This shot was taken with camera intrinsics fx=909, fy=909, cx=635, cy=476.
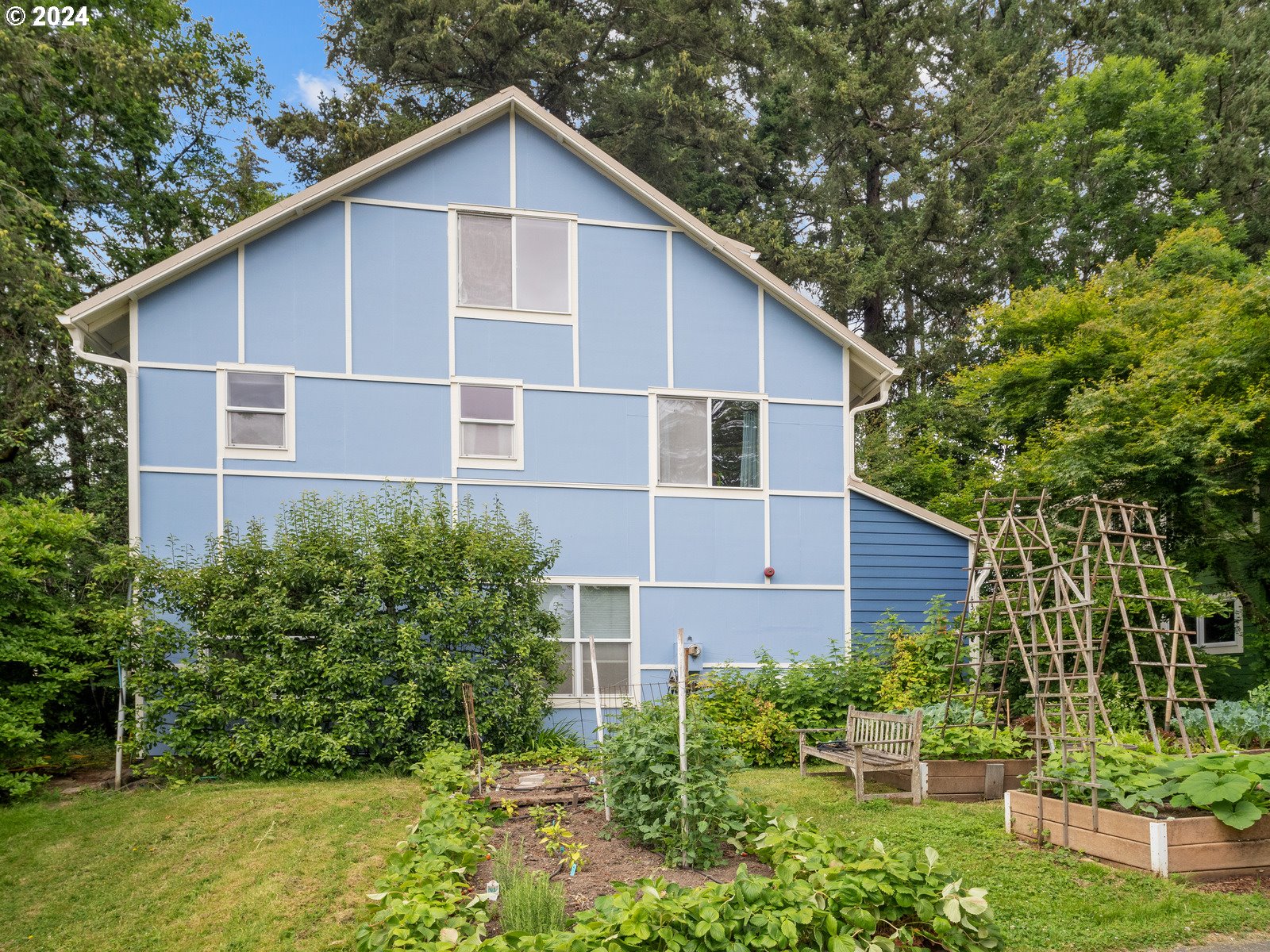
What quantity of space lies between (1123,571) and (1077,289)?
25.6 ft

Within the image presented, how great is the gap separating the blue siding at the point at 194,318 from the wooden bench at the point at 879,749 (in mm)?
8682

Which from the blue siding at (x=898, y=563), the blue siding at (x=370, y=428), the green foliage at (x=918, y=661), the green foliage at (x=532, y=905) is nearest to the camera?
the green foliage at (x=532, y=905)

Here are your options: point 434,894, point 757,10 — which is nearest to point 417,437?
point 434,894

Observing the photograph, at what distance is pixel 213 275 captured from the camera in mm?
11781

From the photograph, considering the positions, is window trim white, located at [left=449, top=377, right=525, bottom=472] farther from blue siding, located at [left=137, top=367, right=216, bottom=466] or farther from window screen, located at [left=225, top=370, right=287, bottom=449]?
blue siding, located at [left=137, top=367, right=216, bottom=466]

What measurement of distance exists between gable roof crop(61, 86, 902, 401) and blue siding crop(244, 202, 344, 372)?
0.75 ft

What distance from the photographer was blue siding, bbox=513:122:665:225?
12.9 m

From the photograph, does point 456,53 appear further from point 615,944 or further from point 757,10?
point 615,944

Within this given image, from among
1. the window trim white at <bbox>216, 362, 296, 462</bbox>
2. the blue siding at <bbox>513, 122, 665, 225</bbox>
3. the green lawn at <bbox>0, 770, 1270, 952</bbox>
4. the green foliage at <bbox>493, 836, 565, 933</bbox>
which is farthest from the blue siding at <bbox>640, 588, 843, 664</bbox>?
the green foliage at <bbox>493, 836, 565, 933</bbox>

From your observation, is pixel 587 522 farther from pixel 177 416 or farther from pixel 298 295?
pixel 177 416

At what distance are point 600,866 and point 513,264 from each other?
8.65 metres

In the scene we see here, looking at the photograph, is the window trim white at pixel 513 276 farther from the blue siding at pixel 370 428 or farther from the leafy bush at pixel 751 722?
the leafy bush at pixel 751 722

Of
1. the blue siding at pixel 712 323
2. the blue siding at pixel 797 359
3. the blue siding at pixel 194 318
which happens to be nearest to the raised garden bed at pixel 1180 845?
the blue siding at pixel 797 359

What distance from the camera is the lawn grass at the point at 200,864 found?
5879 millimetres
